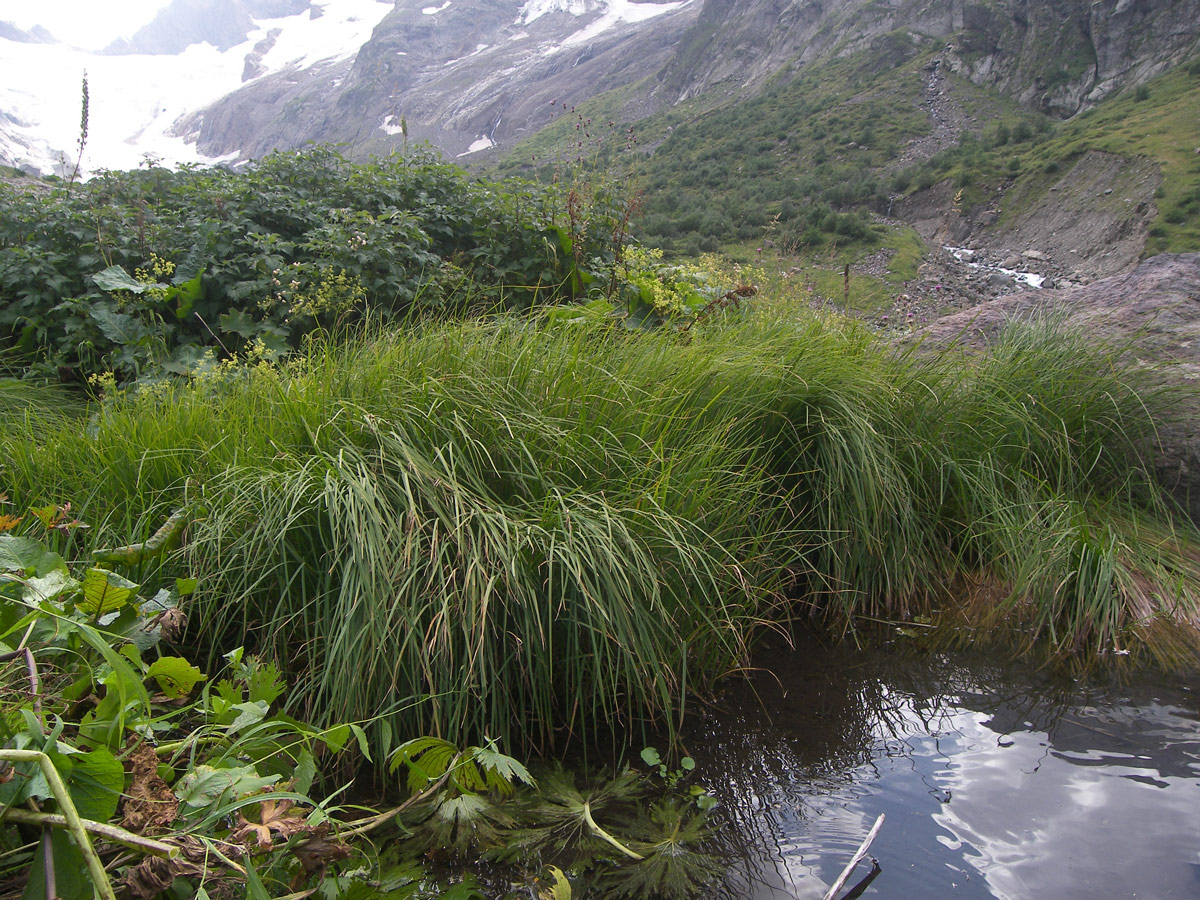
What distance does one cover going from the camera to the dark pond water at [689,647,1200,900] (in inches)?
71.9

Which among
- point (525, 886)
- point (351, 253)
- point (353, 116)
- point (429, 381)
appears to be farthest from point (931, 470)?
point (353, 116)

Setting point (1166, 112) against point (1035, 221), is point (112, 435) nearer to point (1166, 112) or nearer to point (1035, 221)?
point (1035, 221)

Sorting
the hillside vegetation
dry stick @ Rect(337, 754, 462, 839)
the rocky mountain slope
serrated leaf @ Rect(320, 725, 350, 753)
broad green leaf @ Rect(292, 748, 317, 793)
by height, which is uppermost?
the rocky mountain slope

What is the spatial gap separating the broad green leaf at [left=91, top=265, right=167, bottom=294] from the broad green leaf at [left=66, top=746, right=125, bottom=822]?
3.45 m

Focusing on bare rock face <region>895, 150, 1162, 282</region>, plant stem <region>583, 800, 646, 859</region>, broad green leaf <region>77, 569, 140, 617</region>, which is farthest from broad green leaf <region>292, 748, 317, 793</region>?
bare rock face <region>895, 150, 1162, 282</region>

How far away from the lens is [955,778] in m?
2.18

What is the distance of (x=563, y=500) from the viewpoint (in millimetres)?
2230

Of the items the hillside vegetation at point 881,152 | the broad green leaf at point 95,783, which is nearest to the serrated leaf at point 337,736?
the broad green leaf at point 95,783

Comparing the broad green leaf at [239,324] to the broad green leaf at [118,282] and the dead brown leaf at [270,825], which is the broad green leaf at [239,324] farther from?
the dead brown leaf at [270,825]

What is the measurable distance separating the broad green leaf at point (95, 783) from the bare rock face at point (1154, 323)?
371 cm

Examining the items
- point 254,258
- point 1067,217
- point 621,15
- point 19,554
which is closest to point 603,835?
point 19,554

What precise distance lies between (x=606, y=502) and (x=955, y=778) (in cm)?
137

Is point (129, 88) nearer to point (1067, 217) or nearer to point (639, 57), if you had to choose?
point (639, 57)

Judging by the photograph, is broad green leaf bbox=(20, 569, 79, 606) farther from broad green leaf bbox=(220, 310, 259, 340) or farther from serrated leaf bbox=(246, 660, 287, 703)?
broad green leaf bbox=(220, 310, 259, 340)
